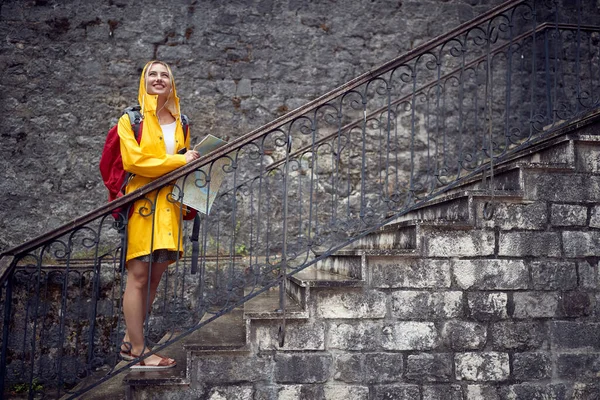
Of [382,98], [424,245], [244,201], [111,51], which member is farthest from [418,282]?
[111,51]

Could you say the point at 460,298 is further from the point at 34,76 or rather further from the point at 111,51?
the point at 34,76

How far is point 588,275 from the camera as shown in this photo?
340 centimetres

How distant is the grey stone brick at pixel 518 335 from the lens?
3.31 meters

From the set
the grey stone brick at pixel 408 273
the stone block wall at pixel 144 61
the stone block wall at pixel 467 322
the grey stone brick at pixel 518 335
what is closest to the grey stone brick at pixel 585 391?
the stone block wall at pixel 467 322

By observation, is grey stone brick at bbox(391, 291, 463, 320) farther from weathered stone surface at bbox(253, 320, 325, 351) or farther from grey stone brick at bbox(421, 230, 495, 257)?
weathered stone surface at bbox(253, 320, 325, 351)

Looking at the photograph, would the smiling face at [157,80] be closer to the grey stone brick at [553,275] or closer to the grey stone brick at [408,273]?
the grey stone brick at [408,273]

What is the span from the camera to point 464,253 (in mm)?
3336

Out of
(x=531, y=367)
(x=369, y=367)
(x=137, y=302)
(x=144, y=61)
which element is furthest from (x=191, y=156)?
(x=144, y=61)

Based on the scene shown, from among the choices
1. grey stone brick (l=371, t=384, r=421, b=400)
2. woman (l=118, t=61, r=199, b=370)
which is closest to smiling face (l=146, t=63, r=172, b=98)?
woman (l=118, t=61, r=199, b=370)

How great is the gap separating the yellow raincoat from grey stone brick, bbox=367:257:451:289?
1320 mm

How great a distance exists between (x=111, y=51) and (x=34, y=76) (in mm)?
945

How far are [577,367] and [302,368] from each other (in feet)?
6.21

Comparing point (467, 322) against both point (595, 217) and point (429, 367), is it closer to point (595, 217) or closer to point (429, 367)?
point (429, 367)

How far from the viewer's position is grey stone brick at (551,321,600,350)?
3.34m
